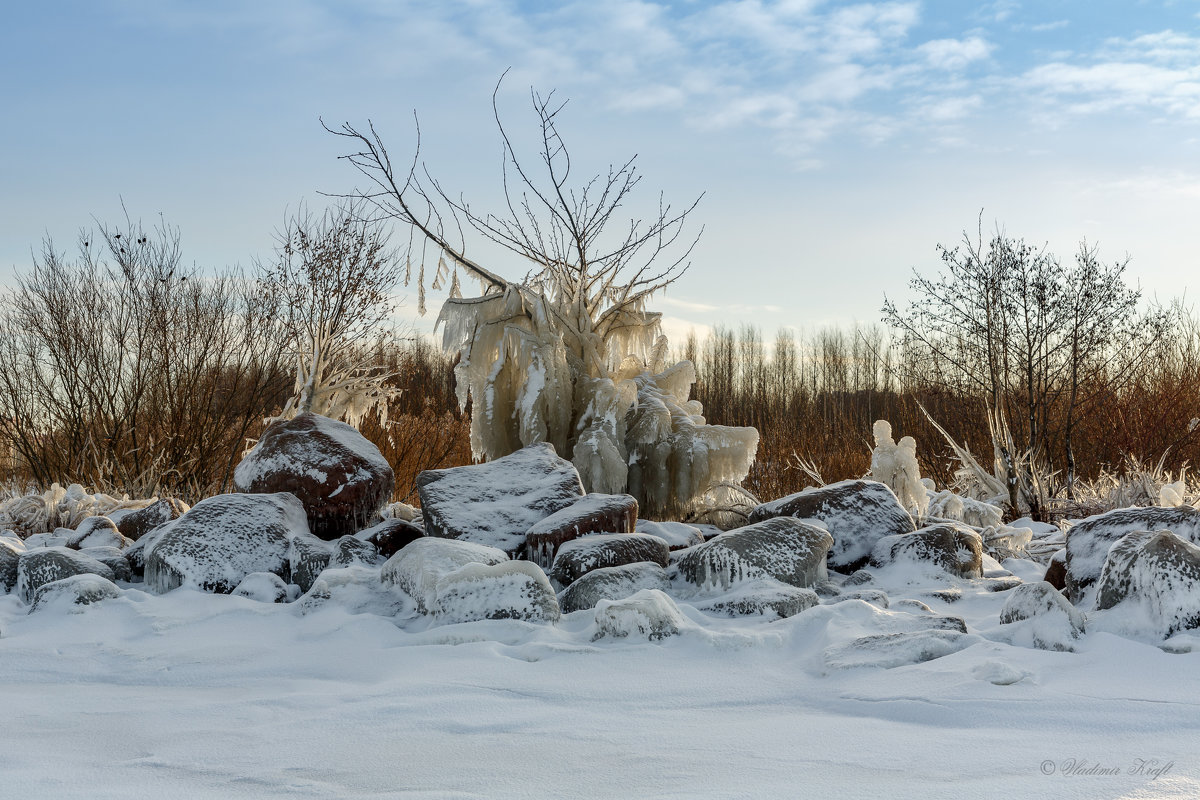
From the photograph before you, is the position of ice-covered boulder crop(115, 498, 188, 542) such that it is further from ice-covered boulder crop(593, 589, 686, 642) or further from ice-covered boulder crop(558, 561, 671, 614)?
ice-covered boulder crop(593, 589, 686, 642)

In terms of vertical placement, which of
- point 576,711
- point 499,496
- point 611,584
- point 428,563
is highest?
point 499,496

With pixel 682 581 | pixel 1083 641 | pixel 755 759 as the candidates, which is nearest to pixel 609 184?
pixel 682 581

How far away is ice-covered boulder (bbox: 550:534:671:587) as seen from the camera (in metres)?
4.17

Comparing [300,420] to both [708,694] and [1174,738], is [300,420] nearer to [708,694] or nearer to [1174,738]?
[708,694]

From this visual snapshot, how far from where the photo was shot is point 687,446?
19.8ft

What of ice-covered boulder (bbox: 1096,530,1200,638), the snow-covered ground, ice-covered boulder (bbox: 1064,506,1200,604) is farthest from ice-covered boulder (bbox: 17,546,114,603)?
ice-covered boulder (bbox: 1064,506,1200,604)

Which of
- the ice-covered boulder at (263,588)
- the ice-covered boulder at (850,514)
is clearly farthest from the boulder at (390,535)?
the ice-covered boulder at (850,514)

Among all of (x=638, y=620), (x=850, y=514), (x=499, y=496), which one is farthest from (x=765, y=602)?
(x=499, y=496)

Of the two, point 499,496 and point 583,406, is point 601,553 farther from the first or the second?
point 583,406

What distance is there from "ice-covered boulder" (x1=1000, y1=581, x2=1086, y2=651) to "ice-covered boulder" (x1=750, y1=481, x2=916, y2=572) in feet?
5.01

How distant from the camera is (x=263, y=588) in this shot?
408cm

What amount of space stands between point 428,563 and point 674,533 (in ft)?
6.07

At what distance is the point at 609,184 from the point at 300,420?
9.57ft

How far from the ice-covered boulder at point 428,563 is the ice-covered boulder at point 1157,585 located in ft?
8.36
